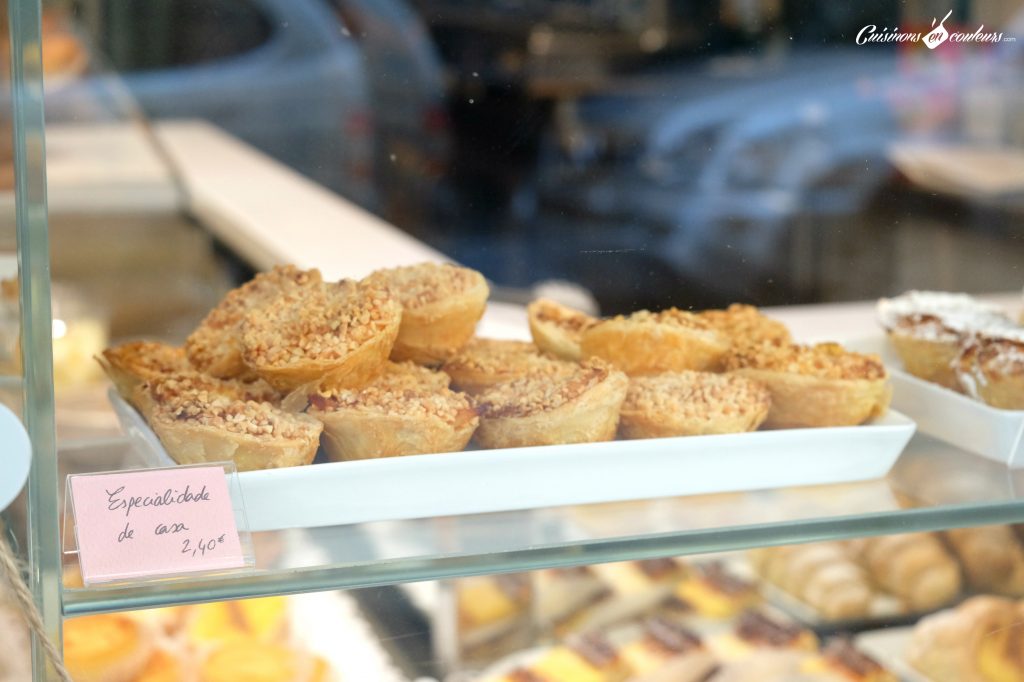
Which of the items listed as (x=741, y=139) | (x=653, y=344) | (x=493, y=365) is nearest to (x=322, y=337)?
(x=493, y=365)

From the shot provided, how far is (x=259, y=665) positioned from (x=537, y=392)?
0.43 m

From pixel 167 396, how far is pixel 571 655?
0.54m

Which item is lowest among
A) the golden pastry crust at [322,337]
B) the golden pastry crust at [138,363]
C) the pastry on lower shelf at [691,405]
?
the golden pastry crust at [138,363]

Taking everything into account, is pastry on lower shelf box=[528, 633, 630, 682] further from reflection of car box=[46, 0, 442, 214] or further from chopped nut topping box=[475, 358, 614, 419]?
reflection of car box=[46, 0, 442, 214]

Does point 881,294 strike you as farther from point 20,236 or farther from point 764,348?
point 20,236

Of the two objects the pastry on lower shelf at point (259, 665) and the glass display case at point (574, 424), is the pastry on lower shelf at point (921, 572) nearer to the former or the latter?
the glass display case at point (574, 424)

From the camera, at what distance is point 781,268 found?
1.12 m

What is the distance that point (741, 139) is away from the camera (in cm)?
318

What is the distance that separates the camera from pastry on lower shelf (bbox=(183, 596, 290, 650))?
977 millimetres

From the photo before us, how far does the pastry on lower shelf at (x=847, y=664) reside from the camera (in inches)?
42.2

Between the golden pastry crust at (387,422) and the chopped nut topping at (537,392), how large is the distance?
0.02 metres

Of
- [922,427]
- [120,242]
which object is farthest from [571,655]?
[120,242]

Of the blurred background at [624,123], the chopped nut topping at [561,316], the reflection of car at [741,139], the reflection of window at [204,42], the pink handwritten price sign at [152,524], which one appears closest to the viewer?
the pink handwritten price sign at [152,524]

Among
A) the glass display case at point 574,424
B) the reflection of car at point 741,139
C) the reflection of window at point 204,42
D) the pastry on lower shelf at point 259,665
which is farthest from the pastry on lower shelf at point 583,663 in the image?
the reflection of window at point 204,42
